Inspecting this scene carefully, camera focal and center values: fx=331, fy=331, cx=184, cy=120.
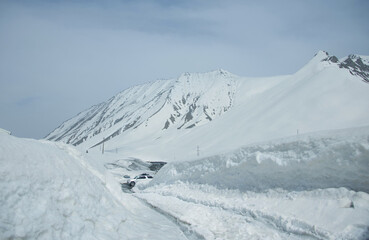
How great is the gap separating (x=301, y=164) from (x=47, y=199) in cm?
923

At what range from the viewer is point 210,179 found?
1848 centimetres

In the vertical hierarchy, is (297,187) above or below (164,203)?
above

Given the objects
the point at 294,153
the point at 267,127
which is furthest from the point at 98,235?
the point at 267,127

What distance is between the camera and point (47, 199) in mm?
7477

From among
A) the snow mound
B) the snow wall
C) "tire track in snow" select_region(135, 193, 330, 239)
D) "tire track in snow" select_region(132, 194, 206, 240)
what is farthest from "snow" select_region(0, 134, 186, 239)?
the snow wall

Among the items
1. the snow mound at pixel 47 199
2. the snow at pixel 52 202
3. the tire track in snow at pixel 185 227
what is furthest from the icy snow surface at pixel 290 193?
the snow mound at pixel 47 199

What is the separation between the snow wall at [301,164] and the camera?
35.8 feet

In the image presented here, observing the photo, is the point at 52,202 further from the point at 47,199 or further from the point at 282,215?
the point at 282,215

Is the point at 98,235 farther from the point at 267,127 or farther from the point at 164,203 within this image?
the point at 267,127

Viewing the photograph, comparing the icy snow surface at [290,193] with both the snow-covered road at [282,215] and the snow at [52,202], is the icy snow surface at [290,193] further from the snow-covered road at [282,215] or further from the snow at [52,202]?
the snow at [52,202]

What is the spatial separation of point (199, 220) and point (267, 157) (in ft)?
14.2

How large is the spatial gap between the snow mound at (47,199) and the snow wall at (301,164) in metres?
6.95

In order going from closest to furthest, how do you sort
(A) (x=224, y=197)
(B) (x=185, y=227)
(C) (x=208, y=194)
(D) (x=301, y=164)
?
(B) (x=185, y=227)
(D) (x=301, y=164)
(A) (x=224, y=197)
(C) (x=208, y=194)

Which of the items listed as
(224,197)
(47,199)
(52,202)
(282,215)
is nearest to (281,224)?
(282,215)
